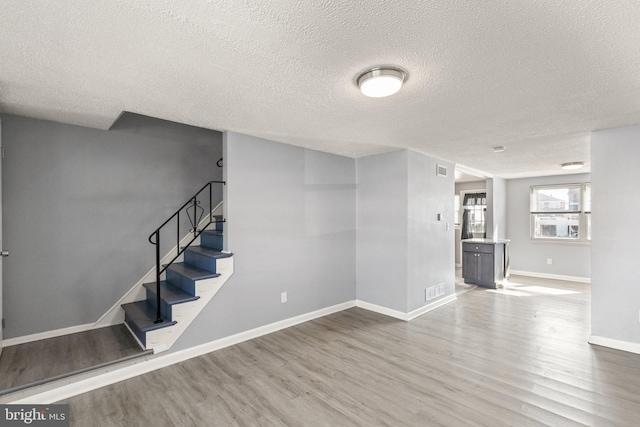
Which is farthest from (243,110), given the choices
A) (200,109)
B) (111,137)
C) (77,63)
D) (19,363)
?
(19,363)

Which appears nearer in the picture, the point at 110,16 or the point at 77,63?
the point at 110,16

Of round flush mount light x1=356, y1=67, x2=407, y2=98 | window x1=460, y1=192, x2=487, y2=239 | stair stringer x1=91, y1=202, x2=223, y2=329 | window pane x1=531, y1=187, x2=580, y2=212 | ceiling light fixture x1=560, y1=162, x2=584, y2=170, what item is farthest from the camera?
window x1=460, y1=192, x2=487, y2=239

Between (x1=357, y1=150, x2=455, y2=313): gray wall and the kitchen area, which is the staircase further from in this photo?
the kitchen area

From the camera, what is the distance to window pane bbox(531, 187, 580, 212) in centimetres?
654

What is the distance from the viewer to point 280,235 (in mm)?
3908

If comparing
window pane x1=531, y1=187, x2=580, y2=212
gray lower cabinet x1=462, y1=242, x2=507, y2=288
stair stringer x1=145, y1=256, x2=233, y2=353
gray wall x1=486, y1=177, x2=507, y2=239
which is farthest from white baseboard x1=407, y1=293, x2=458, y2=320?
window pane x1=531, y1=187, x2=580, y2=212

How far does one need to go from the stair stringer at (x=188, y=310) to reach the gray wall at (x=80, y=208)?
123cm

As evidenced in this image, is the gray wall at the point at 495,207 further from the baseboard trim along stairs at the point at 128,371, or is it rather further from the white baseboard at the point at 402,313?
the baseboard trim along stairs at the point at 128,371

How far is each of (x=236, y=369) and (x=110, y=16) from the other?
2.77m

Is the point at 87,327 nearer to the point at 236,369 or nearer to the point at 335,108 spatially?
the point at 236,369

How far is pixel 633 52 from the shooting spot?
1757 millimetres

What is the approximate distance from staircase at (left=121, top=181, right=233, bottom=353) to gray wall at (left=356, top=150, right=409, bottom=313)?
2.19m

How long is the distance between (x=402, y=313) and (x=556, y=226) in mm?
4859

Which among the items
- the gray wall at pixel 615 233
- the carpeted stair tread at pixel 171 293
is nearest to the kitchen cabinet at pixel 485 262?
the gray wall at pixel 615 233
